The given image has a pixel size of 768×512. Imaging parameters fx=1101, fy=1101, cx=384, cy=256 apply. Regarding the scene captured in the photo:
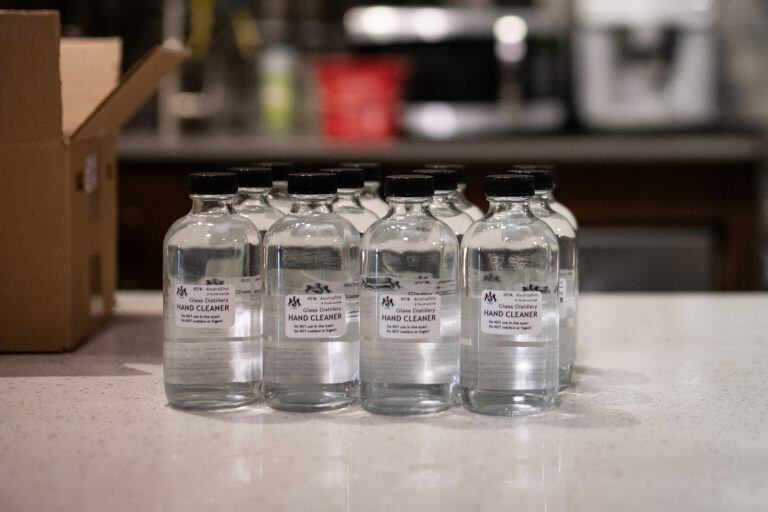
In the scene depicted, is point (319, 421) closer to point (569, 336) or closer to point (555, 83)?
point (569, 336)

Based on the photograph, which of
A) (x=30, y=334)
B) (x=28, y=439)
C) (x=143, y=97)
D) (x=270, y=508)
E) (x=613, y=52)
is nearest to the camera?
(x=270, y=508)

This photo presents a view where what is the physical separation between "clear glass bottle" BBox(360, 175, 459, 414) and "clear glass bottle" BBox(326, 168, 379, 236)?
0.23ft

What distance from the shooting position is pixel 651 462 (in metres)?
0.93

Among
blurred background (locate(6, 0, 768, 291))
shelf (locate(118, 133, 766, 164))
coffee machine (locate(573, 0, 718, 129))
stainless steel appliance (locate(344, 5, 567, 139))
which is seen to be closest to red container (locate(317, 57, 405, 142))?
blurred background (locate(6, 0, 768, 291))

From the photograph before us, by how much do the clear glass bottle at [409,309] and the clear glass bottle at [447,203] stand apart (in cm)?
6

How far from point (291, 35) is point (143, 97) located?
2307 mm

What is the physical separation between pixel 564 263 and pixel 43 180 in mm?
646

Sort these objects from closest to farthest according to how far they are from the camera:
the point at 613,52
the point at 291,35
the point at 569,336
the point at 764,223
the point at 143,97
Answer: the point at 569,336
the point at 143,97
the point at 764,223
the point at 613,52
the point at 291,35

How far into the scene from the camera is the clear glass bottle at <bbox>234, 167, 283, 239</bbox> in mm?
1182

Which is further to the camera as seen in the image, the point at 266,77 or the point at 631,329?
the point at 266,77

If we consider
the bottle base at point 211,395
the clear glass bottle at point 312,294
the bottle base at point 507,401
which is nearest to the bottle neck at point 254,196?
the clear glass bottle at point 312,294

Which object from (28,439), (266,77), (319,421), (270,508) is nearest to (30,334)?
(28,439)

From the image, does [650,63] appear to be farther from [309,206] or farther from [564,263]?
[309,206]

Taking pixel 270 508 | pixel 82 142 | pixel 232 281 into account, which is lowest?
pixel 270 508
